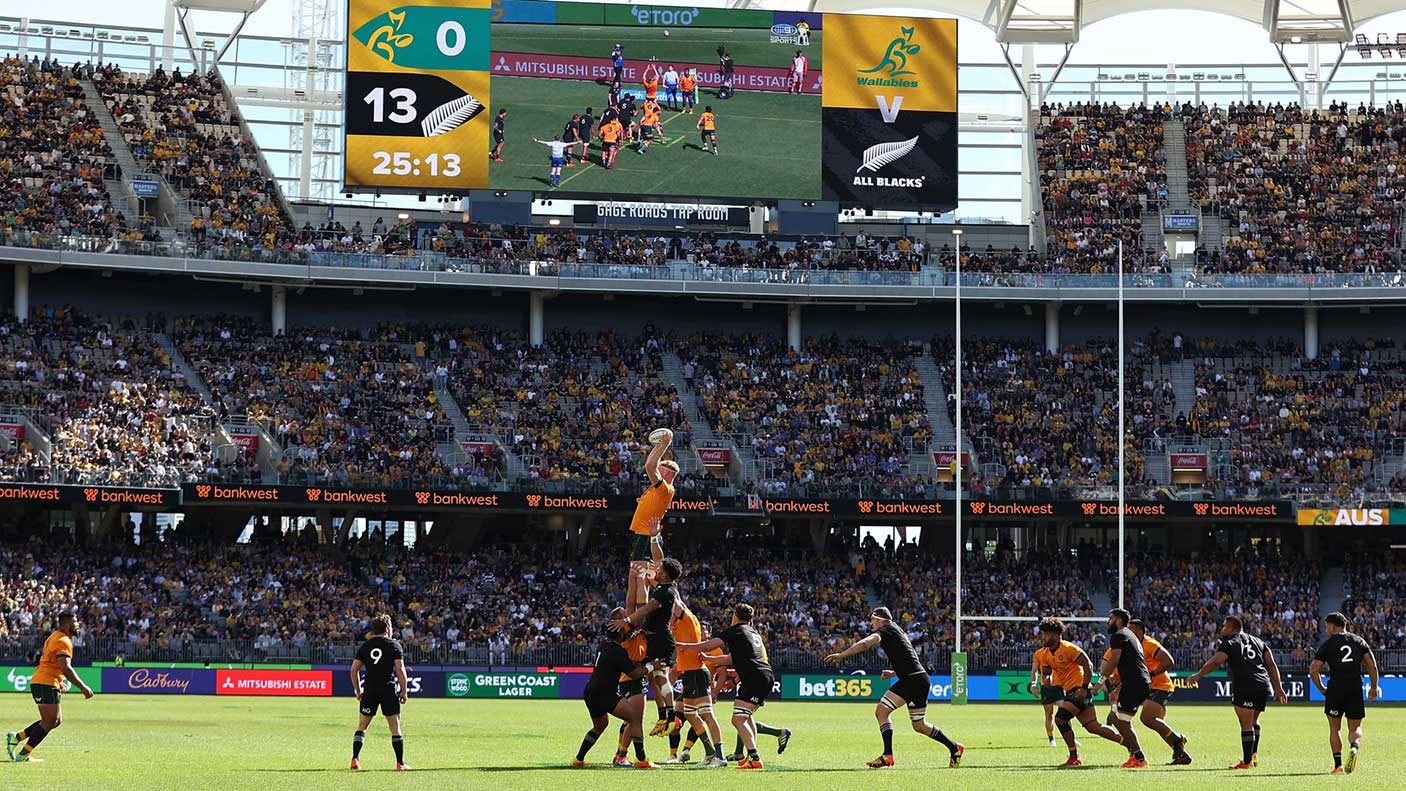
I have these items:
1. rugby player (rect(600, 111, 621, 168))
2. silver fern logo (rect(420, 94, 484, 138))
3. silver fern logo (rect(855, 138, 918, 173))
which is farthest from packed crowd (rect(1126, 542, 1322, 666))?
silver fern logo (rect(420, 94, 484, 138))

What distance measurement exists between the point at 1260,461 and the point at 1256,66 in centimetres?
1961

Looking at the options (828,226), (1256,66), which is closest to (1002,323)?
(828,226)

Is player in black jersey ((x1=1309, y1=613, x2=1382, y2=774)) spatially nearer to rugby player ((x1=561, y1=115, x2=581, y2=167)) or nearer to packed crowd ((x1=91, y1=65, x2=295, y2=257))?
rugby player ((x1=561, y1=115, x2=581, y2=167))

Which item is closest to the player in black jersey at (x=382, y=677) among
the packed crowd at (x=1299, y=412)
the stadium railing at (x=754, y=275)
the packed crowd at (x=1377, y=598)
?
the packed crowd at (x=1377, y=598)

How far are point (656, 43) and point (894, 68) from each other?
8.47 m

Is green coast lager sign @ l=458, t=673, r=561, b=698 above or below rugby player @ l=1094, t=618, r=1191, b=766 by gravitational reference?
below

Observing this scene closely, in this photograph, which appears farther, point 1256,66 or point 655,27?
point 1256,66

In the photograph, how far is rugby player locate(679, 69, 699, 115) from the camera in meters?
64.2

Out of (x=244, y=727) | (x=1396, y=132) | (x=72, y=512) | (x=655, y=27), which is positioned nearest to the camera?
(x=244, y=727)

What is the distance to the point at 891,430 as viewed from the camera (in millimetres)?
61219

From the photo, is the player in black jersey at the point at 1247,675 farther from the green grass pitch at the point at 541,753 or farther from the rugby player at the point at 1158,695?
the rugby player at the point at 1158,695

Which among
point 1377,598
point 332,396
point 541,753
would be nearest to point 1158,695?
point 541,753

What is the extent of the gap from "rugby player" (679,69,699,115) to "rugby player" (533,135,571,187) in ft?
14.7

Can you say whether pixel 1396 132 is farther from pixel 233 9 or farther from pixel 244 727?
pixel 244 727
